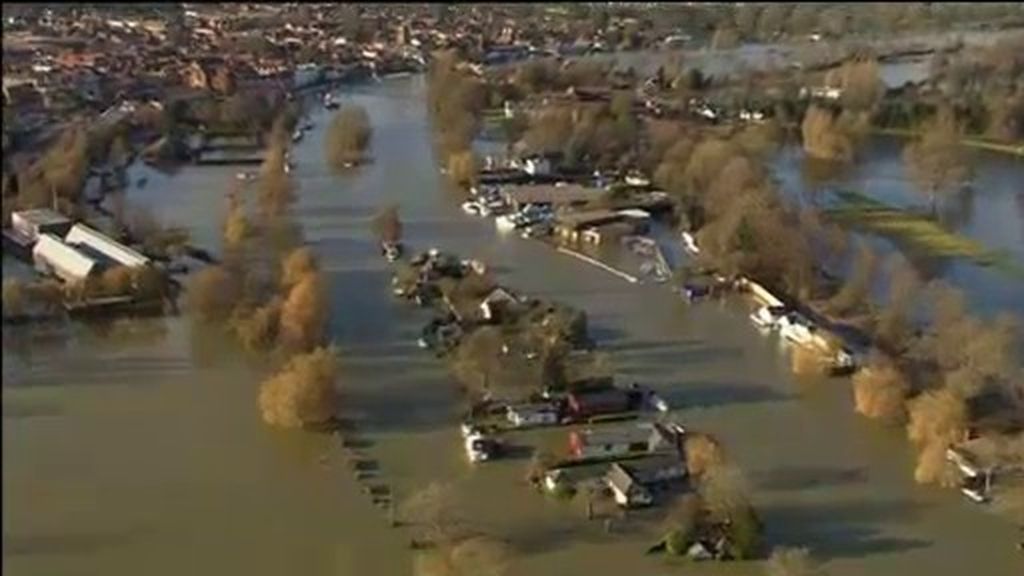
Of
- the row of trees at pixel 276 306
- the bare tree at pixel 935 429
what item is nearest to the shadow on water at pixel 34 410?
the row of trees at pixel 276 306

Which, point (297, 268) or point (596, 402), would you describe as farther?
point (297, 268)

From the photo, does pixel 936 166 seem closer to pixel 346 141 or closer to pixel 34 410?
pixel 346 141

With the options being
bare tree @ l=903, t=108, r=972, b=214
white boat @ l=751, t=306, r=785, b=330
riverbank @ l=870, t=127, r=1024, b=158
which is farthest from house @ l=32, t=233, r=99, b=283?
riverbank @ l=870, t=127, r=1024, b=158

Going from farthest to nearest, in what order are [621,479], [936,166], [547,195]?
[547,195] → [936,166] → [621,479]

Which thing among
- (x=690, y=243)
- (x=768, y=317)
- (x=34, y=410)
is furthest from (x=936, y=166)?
(x=34, y=410)

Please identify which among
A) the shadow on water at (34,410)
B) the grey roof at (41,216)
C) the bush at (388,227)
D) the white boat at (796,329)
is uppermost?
the white boat at (796,329)

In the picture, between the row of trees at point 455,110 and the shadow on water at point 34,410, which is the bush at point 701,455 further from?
the row of trees at point 455,110
